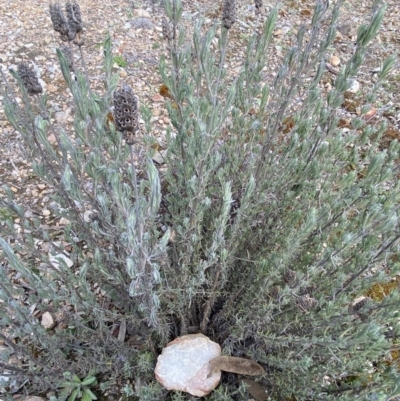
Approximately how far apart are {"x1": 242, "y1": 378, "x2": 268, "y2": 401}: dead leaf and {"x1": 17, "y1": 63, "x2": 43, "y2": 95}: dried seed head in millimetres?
1459

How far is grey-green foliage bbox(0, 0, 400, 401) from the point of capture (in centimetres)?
131

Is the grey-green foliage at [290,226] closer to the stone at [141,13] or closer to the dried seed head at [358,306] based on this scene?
the dried seed head at [358,306]

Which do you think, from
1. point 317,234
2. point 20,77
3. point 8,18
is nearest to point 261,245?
point 317,234

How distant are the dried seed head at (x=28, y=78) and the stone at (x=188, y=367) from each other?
1.17m

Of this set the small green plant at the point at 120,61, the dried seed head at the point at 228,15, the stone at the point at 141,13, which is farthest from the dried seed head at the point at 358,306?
the stone at the point at 141,13

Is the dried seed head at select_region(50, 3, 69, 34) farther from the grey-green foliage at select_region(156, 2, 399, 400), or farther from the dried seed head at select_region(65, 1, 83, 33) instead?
the grey-green foliage at select_region(156, 2, 399, 400)

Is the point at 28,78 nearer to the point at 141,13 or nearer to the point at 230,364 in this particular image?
the point at 230,364

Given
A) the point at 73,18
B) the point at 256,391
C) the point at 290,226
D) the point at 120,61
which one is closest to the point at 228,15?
the point at 73,18

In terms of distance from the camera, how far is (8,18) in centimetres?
346

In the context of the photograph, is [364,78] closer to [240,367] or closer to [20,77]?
[240,367]

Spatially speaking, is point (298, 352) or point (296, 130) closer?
point (298, 352)

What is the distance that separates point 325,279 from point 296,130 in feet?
2.02

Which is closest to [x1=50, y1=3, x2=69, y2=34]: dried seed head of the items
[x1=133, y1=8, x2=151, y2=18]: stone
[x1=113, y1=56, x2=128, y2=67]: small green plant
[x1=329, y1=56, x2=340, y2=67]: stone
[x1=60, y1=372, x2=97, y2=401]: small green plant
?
[x1=60, y1=372, x2=97, y2=401]: small green plant

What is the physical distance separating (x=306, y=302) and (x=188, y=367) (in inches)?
22.3
